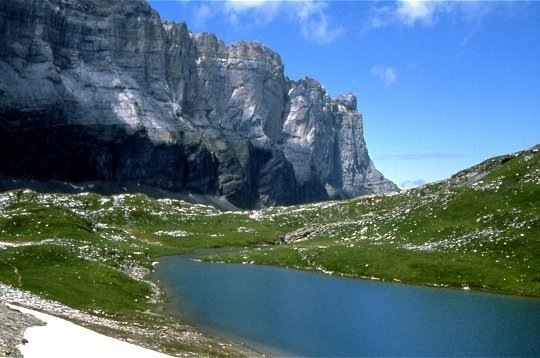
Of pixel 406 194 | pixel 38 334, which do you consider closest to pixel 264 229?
pixel 406 194

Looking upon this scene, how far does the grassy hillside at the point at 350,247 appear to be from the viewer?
5712 cm

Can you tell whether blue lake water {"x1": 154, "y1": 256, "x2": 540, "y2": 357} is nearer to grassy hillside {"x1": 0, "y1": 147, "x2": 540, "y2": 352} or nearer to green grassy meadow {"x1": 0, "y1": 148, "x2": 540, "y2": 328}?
grassy hillside {"x1": 0, "y1": 147, "x2": 540, "y2": 352}

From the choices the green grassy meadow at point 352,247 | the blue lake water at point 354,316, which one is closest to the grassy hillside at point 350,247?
the green grassy meadow at point 352,247

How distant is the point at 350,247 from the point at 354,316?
42435 millimetres

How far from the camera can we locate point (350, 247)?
96188 millimetres

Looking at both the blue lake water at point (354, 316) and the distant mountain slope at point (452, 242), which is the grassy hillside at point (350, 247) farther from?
the blue lake water at point (354, 316)

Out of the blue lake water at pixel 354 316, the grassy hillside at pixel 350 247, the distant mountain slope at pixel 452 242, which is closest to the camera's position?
the blue lake water at pixel 354 316

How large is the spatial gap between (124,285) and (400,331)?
2906 centimetres

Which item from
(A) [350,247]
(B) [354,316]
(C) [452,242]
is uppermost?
(C) [452,242]

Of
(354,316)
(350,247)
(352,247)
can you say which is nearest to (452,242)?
(352,247)

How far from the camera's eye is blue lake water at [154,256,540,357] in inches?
1714

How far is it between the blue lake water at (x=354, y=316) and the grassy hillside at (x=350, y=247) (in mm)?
5122

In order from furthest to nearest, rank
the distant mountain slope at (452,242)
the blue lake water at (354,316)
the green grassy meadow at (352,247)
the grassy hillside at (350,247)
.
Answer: the distant mountain slope at (452,242), the green grassy meadow at (352,247), the grassy hillside at (350,247), the blue lake water at (354,316)

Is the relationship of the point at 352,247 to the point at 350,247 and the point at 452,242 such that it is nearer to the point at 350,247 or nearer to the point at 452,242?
the point at 350,247
